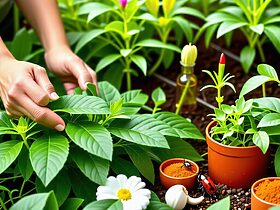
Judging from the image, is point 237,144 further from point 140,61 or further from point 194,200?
point 140,61

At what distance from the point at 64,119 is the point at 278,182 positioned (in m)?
0.47

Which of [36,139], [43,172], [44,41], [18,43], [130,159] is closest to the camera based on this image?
[43,172]

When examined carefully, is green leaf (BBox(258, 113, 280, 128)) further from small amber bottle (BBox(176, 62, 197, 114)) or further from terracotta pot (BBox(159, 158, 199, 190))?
small amber bottle (BBox(176, 62, 197, 114))

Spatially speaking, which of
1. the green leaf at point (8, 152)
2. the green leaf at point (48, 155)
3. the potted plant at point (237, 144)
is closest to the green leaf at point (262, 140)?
the potted plant at point (237, 144)

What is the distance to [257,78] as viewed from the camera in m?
1.44

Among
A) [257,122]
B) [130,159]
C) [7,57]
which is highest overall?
[7,57]

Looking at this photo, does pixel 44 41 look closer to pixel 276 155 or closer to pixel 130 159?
pixel 130 159

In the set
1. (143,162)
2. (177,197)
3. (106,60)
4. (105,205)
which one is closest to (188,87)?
(106,60)

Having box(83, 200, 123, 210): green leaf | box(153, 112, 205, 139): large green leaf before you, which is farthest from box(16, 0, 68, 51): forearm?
box(83, 200, 123, 210): green leaf

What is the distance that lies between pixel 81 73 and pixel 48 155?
32cm

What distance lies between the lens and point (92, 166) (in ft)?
4.30

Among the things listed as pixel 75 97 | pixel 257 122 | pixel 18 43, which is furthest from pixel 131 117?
pixel 18 43

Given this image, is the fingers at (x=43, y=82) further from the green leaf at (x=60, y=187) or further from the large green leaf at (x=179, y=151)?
the large green leaf at (x=179, y=151)

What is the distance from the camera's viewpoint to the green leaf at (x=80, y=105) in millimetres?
1344
